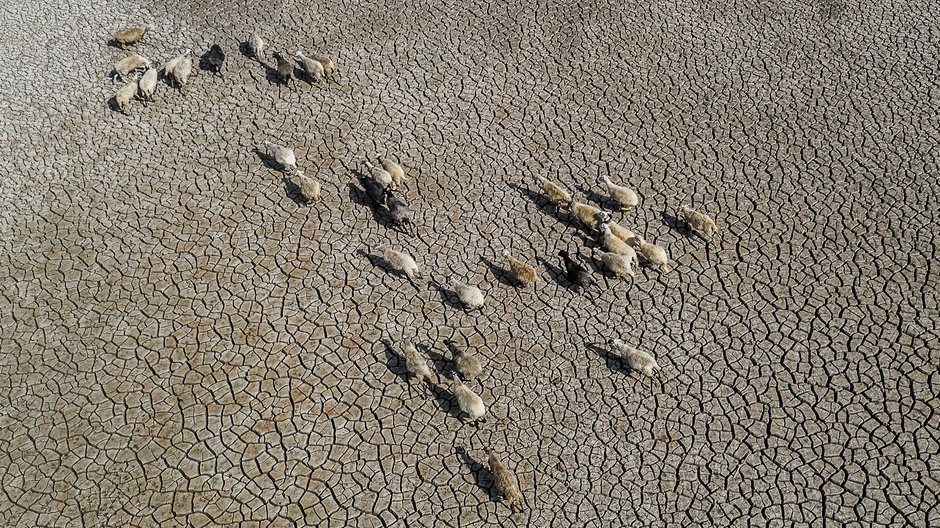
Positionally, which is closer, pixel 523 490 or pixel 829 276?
pixel 523 490

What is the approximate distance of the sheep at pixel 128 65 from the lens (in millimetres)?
16578

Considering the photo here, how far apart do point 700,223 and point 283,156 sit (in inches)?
308

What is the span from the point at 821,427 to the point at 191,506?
27.8ft

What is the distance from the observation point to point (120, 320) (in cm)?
1197

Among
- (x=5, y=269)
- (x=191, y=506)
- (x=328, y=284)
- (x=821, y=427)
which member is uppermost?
(x=821, y=427)

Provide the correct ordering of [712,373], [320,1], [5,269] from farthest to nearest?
[320,1]
[5,269]
[712,373]

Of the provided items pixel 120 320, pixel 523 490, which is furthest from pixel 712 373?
pixel 120 320

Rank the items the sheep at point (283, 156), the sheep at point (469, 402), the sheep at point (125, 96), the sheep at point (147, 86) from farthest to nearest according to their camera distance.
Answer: the sheep at point (147, 86)
the sheep at point (125, 96)
the sheep at point (283, 156)
the sheep at point (469, 402)

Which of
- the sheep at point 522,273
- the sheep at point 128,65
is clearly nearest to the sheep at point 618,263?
the sheep at point 522,273

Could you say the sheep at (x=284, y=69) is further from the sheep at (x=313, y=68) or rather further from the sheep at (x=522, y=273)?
the sheep at (x=522, y=273)

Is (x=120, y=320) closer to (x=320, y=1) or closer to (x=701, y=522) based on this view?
(x=701, y=522)

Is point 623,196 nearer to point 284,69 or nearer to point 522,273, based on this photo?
point 522,273

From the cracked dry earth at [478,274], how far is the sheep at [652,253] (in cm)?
24

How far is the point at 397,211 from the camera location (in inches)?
516
